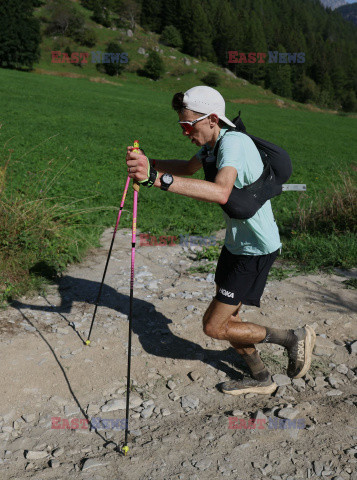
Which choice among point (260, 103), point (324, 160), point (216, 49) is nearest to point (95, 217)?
point (324, 160)

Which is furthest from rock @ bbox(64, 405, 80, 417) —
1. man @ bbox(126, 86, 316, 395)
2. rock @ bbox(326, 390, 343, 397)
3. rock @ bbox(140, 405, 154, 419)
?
rock @ bbox(326, 390, 343, 397)

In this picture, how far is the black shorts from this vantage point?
3.81 metres

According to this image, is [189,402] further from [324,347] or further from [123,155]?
[123,155]

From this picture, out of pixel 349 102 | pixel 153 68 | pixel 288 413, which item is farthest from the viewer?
pixel 349 102

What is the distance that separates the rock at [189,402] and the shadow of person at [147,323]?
0.56 m

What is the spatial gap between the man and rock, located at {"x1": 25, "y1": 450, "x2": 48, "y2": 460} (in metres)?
1.52

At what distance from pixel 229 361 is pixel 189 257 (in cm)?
304

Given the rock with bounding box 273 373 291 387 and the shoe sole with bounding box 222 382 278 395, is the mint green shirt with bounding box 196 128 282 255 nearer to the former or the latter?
the shoe sole with bounding box 222 382 278 395

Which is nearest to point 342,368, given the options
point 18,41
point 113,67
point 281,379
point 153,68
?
point 281,379

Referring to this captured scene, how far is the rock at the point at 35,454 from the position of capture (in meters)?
3.32

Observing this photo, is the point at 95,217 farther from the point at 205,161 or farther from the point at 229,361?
the point at 205,161

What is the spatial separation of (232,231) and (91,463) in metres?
1.99

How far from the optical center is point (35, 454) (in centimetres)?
334

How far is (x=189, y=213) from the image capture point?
35.3ft
